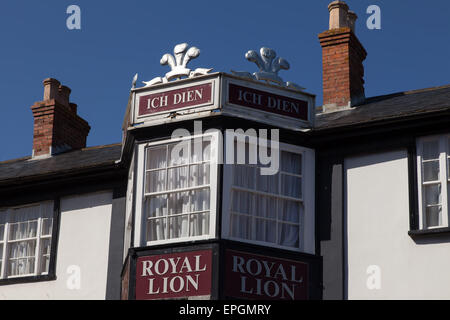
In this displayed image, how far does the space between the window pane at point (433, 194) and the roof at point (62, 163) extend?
5.94 m

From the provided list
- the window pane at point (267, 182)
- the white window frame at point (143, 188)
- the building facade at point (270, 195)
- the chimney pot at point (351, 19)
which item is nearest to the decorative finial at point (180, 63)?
the building facade at point (270, 195)

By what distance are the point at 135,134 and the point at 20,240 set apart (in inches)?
147

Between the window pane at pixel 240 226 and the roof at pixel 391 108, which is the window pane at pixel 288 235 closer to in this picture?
the window pane at pixel 240 226

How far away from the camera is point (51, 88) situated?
2095cm

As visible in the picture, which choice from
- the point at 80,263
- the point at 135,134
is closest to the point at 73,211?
the point at 80,263

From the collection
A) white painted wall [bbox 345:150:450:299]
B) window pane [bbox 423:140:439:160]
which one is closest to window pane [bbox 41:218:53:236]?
white painted wall [bbox 345:150:450:299]

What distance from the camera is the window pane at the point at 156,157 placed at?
48.4 feet

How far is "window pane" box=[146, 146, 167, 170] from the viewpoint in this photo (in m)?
14.8

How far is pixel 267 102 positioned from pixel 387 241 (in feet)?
10.2

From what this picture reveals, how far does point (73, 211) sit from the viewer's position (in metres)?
16.8

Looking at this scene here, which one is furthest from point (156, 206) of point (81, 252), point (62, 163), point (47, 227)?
point (62, 163)

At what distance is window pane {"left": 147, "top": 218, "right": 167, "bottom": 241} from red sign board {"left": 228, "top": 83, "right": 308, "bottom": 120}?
237cm

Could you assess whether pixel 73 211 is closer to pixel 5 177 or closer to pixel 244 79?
pixel 5 177

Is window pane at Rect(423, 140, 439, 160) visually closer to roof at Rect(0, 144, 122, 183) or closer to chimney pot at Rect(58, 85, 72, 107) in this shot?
roof at Rect(0, 144, 122, 183)
